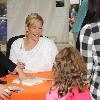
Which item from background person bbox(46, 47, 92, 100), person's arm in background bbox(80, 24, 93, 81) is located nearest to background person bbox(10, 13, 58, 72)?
background person bbox(46, 47, 92, 100)

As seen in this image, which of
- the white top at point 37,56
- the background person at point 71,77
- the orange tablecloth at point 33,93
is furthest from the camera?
the white top at point 37,56

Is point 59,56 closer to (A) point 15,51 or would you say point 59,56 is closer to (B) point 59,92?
(B) point 59,92

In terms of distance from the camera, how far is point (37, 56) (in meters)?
3.62

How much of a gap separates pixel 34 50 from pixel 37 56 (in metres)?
0.08

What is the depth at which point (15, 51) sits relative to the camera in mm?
3717

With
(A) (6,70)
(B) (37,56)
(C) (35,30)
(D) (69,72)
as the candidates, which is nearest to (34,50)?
(B) (37,56)

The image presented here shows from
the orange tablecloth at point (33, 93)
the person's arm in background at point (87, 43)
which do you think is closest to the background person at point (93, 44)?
the person's arm in background at point (87, 43)

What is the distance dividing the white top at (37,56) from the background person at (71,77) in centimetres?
139

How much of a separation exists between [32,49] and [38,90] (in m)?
A: 1.00

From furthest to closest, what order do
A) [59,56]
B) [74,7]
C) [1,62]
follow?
[74,7] < [1,62] < [59,56]

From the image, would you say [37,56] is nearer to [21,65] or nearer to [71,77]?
[21,65]

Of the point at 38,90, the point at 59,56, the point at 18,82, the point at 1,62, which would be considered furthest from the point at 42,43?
the point at 59,56

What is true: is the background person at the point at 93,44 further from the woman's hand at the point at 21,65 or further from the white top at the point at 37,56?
the white top at the point at 37,56

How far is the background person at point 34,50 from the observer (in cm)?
360
